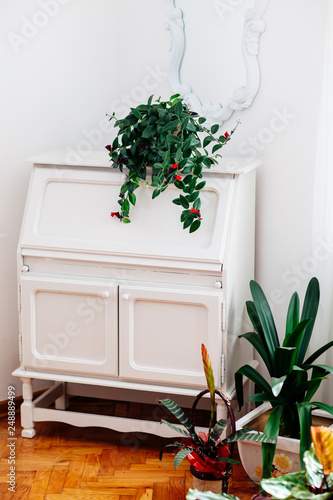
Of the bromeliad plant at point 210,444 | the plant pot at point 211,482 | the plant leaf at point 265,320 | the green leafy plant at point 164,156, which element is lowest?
the plant pot at point 211,482

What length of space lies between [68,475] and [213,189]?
125 centimetres

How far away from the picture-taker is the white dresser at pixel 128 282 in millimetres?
2525

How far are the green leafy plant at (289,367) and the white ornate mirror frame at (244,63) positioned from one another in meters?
0.81

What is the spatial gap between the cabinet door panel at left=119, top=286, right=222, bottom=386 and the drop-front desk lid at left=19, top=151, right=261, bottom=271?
A: 13 centimetres

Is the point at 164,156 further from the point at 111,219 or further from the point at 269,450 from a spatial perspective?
the point at 269,450

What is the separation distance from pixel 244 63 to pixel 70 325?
Result: 1.33 meters

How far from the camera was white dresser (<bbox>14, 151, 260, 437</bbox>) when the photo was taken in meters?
2.53

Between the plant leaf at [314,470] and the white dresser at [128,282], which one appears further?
the white dresser at [128,282]

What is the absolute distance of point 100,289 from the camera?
263cm

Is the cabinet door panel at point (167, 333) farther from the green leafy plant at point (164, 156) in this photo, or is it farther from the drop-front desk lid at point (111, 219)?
the green leafy plant at point (164, 156)

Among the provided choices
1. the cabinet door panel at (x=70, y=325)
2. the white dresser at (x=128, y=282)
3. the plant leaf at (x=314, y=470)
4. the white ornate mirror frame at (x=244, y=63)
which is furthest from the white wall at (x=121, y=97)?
the plant leaf at (x=314, y=470)

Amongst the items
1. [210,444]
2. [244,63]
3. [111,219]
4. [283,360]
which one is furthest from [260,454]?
[244,63]

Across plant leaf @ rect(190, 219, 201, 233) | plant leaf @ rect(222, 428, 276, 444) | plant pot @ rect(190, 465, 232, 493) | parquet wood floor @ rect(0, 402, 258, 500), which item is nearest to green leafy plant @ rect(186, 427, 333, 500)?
plant leaf @ rect(222, 428, 276, 444)

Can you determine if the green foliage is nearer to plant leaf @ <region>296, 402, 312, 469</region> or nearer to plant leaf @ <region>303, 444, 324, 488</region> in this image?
plant leaf @ <region>303, 444, 324, 488</region>
